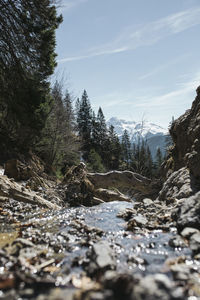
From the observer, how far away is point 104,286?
2135 millimetres

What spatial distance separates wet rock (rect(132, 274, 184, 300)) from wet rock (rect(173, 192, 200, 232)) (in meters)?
2.90

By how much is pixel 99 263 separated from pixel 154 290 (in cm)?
131

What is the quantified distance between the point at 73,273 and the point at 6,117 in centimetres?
1490

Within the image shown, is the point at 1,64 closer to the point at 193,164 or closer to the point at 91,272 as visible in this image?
the point at 193,164

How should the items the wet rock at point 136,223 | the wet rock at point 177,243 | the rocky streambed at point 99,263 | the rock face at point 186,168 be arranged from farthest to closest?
the wet rock at point 136,223
the rock face at point 186,168
the wet rock at point 177,243
the rocky streambed at point 99,263

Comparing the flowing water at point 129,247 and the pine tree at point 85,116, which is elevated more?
the pine tree at point 85,116

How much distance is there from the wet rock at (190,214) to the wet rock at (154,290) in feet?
9.51

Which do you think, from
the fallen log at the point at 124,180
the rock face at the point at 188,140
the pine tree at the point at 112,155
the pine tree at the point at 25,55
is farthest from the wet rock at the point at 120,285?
the pine tree at the point at 112,155

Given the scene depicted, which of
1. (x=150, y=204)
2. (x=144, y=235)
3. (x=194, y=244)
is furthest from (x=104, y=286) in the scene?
(x=150, y=204)

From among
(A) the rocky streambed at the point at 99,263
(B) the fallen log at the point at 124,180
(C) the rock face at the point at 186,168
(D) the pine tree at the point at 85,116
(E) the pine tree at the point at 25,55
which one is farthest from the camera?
(D) the pine tree at the point at 85,116

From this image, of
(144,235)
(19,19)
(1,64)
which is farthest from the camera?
(1,64)

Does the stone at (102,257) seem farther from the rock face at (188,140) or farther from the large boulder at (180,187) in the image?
the rock face at (188,140)

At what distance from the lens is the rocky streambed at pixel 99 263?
206 centimetres

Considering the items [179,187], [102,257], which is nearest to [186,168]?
[179,187]
